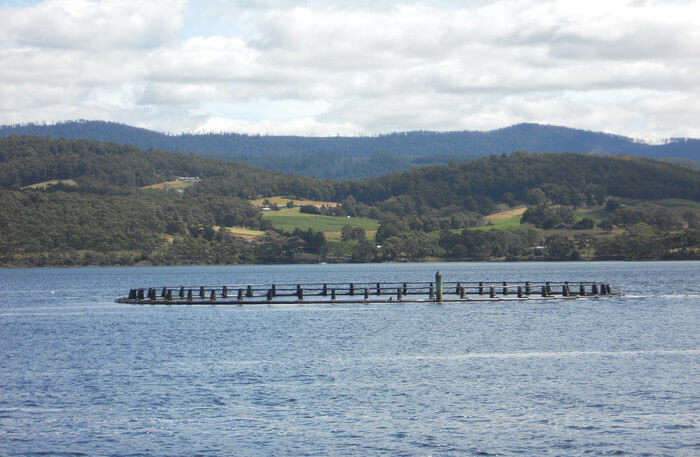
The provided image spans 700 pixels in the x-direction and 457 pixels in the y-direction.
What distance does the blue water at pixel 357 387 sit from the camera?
28.5 m

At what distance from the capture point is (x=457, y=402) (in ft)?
113

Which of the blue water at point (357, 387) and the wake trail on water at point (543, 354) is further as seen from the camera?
the wake trail on water at point (543, 354)

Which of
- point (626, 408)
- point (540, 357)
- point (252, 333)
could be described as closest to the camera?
point (626, 408)

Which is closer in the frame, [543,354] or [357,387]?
[357,387]

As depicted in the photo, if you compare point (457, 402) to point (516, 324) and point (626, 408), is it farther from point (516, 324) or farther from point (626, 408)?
point (516, 324)

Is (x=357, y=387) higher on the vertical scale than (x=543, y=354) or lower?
lower

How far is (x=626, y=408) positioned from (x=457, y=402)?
6133mm

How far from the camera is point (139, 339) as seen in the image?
59781 millimetres

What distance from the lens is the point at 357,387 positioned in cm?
3825

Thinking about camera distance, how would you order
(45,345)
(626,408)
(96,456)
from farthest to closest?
1. (45,345)
2. (626,408)
3. (96,456)

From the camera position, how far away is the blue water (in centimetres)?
2853

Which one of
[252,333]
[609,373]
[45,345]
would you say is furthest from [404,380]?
[45,345]

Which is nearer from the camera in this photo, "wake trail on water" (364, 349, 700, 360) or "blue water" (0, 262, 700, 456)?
"blue water" (0, 262, 700, 456)

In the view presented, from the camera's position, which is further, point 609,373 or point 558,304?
point 558,304
